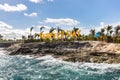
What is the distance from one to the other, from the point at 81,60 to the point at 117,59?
9.23 m

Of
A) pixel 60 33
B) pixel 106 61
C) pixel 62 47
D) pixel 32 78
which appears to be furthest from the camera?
pixel 60 33

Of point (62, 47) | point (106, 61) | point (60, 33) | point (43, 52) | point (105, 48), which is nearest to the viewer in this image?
point (106, 61)

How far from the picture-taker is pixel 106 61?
190ft

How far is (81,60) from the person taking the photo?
6138cm

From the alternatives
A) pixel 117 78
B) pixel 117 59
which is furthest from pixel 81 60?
pixel 117 78

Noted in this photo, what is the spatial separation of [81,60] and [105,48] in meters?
19.9

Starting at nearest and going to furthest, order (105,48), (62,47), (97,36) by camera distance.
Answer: (105,48) < (62,47) < (97,36)

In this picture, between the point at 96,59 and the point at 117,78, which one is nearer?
the point at 117,78

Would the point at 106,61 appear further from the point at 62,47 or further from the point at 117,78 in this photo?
the point at 62,47

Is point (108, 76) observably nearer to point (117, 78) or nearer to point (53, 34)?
point (117, 78)

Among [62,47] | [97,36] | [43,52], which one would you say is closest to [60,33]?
[97,36]

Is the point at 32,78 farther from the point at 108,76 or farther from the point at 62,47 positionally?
the point at 62,47

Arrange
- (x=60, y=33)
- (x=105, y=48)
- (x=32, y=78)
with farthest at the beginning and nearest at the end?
(x=60, y=33), (x=105, y=48), (x=32, y=78)

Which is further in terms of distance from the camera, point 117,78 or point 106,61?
point 106,61
